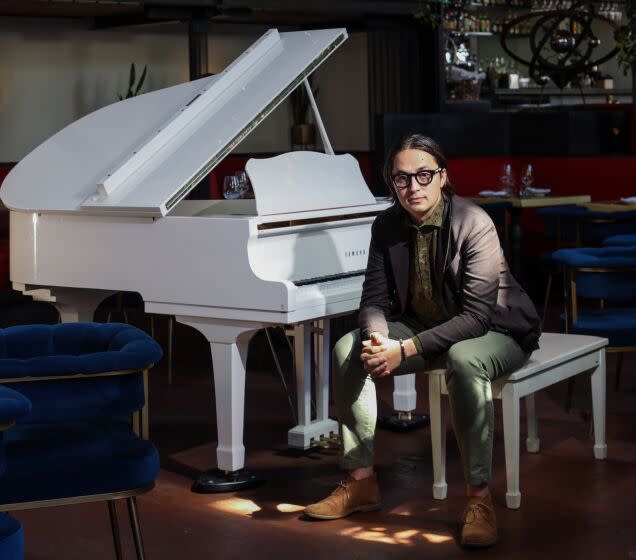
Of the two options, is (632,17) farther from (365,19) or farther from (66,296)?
(365,19)

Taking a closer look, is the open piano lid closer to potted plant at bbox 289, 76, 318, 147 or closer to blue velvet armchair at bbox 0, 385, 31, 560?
blue velvet armchair at bbox 0, 385, 31, 560

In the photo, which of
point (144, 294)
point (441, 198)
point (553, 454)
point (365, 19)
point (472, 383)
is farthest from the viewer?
point (365, 19)

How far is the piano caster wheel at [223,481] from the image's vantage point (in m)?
4.23

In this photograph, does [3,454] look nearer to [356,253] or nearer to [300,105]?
[356,253]

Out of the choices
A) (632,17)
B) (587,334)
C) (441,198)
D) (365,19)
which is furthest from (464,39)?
(441,198)

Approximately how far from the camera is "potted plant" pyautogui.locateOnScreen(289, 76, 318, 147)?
12.9 m

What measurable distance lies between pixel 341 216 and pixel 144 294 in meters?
0.86

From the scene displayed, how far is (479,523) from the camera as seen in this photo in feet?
11.8

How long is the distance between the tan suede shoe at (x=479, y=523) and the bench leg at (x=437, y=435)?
0.35 meters

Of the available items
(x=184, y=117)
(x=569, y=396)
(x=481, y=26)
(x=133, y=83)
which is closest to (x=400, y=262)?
(x=184, y=117)

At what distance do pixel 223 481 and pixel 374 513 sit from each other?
0.60 m

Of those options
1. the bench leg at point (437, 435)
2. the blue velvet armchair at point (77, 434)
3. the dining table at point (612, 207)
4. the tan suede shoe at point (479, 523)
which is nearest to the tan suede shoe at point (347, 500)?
the bench leg at point (437, 435)

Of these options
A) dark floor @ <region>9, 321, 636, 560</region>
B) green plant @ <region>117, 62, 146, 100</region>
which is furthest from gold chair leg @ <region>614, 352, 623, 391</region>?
green plant @ <region>117, 62, 146, 100</region>

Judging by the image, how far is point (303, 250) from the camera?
4.37 meters
